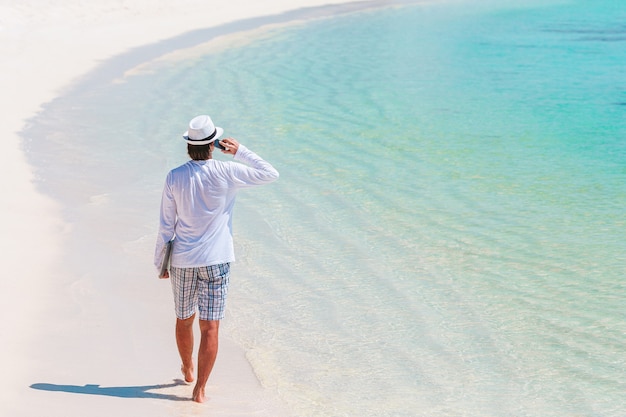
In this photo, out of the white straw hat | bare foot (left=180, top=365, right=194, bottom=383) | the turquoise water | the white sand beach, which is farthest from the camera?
the turquoise water

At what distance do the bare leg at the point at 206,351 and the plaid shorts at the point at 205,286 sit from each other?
0.17 feet

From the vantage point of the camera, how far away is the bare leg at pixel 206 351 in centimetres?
462

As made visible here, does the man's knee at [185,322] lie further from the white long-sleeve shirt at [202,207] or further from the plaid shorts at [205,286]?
the white long-sleeve shirt at [202,207]

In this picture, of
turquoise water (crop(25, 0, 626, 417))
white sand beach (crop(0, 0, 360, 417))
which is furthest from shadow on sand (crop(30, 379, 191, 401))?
turquoise water (crop(25, 0, 626, 417))

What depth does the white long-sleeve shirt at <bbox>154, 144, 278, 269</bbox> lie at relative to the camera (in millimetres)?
4527

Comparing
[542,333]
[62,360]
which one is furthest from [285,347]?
[542,333]

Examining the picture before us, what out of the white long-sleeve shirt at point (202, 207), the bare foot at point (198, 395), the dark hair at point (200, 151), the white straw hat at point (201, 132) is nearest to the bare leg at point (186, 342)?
the bare foot at point (198, 395)

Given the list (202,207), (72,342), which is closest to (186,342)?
(202,207)

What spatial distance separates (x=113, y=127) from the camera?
1199 cm

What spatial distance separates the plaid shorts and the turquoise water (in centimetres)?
82

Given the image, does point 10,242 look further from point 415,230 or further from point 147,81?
point 147,81

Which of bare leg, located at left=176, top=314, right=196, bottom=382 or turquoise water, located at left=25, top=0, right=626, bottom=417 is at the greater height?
bare leg, located at left=176, top=314, right=196, bottom=382

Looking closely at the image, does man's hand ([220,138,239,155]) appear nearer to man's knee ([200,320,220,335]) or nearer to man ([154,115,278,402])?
man ([154,115,278,402])

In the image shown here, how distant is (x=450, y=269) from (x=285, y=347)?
204cm
